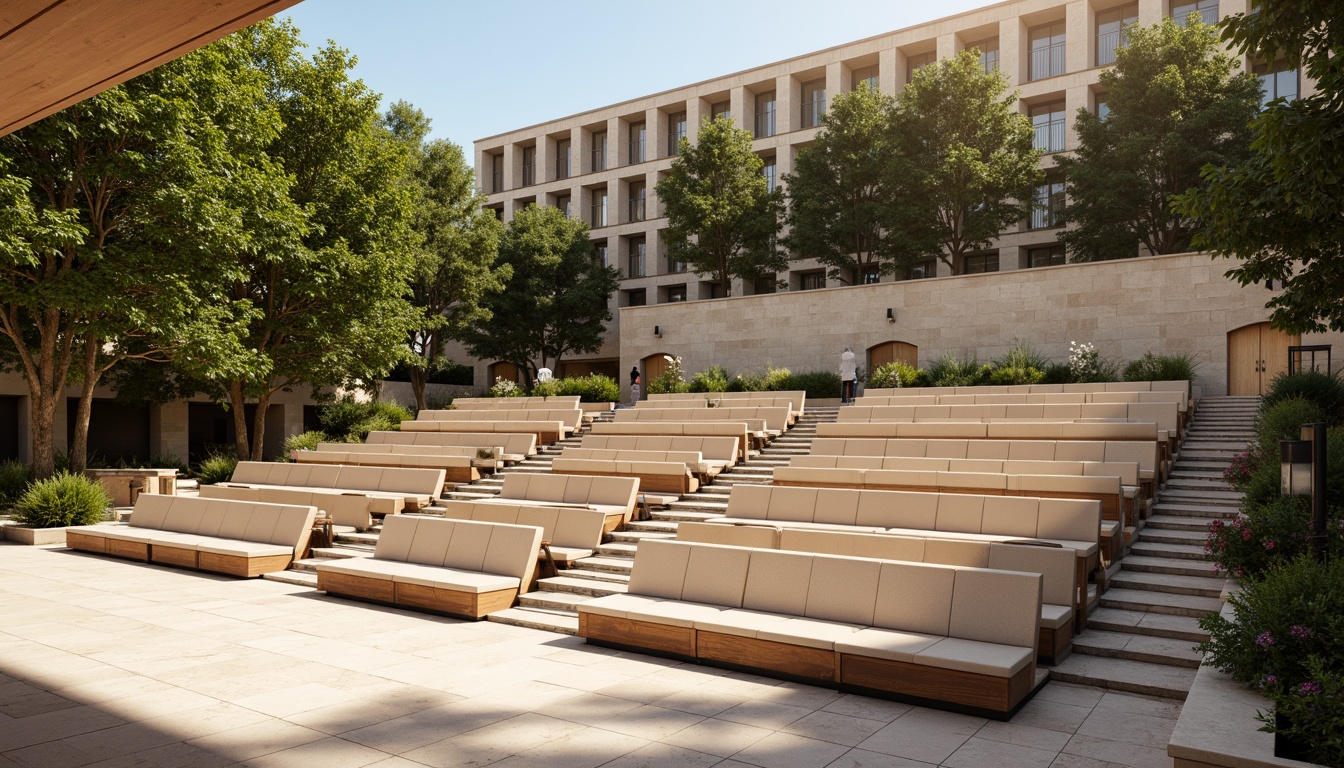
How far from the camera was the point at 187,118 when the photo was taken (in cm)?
1723

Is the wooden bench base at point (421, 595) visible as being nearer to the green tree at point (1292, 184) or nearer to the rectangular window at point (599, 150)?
the green tree at point (1292, 184)

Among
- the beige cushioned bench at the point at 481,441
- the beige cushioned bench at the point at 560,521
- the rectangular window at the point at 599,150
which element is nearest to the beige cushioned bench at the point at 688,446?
the beige cushioned bench at the point at 481,441

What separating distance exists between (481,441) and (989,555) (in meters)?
13.9

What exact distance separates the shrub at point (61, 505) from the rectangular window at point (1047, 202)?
30.9m

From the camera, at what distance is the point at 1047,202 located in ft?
114

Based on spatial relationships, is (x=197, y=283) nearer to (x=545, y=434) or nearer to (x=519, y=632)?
(x=545, y=434)

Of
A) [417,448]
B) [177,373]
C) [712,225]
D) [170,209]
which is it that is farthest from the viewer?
[712,225]

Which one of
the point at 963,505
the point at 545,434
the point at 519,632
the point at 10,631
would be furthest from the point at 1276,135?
the point at 545,434

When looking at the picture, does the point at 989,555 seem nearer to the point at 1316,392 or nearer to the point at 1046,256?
the point at 1316,392

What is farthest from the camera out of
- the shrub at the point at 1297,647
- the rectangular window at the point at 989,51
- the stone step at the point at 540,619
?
the rectangular window at the point at 989,51

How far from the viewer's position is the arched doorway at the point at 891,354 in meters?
25.6

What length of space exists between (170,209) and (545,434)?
895 cm

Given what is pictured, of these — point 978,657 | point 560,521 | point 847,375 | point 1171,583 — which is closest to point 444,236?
point 847,375

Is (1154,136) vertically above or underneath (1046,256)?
above
